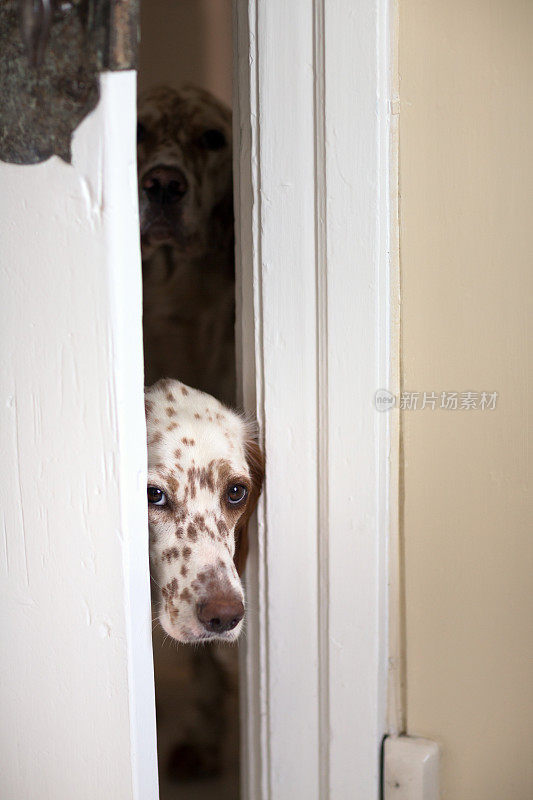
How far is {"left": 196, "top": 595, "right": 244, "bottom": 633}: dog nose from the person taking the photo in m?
0.82

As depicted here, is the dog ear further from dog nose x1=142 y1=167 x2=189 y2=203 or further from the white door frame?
dog nose x1=142 y1=167 x2=189 y2=203

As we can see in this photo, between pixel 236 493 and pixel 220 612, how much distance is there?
0.15m

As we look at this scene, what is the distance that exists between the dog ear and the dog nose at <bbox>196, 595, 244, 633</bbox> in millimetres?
122

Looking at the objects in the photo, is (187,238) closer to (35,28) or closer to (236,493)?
(236,493)

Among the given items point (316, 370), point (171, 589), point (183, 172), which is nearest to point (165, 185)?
point (183, 172)

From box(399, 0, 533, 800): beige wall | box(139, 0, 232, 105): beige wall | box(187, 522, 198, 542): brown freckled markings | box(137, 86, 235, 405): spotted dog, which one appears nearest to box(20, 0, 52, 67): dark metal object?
box(399, 0, 533, 800): beige wall

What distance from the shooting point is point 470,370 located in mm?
842

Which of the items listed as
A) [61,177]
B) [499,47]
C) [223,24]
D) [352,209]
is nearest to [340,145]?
[352,209]

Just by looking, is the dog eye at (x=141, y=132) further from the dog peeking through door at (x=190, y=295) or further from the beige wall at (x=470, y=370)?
the beige wall at (x=470, y=370)

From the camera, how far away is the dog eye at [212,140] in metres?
1.35

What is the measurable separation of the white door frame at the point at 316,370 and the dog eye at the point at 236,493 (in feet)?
0.11

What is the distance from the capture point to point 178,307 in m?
1.38

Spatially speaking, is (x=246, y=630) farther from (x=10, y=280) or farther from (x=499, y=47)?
(x=499, y=47)

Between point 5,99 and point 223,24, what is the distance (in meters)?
1.12
